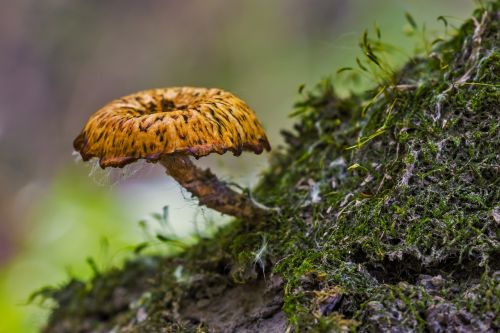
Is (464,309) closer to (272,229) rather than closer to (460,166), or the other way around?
(460,166)

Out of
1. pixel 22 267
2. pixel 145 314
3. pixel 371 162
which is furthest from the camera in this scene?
pixel 22 267


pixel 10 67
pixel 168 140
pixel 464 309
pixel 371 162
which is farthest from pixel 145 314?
pixel 10 67

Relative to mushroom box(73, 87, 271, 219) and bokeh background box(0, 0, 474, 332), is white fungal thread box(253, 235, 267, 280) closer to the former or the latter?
mushroom box(73, 87, 271, 219)

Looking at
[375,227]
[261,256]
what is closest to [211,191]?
[261,256]

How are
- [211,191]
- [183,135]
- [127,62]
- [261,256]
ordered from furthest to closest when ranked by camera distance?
[127,62] → [211,191] → [261,256] → [183,135]

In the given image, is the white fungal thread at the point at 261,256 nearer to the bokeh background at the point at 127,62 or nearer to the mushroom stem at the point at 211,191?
the mushroom stem at the point at 211,191

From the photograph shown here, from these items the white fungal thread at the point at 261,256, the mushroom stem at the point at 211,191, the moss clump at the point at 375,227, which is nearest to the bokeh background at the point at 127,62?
the moss clump at the point at 375,227

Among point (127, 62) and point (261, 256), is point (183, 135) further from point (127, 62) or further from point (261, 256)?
point (127, 62)
